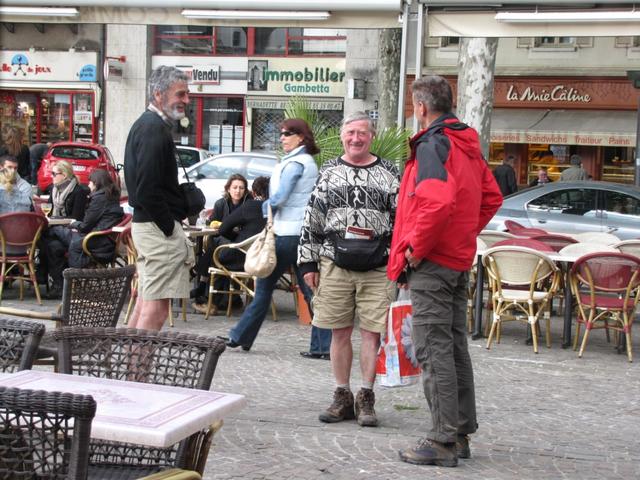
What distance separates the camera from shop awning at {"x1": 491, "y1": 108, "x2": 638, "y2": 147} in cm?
2881

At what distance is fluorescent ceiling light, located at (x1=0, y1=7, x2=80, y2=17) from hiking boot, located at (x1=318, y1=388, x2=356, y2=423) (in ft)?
19.7

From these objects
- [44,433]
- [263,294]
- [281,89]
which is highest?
[281,89]

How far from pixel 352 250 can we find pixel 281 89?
2888cm

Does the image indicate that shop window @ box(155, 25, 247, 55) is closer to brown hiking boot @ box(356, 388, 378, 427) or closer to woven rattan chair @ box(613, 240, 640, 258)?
woven rattan chair @ box(613, 240, 640, 258)

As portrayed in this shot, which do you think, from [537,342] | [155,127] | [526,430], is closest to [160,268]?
[155,127]

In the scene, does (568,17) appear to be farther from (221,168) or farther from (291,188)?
(221,168)

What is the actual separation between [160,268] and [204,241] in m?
5.05

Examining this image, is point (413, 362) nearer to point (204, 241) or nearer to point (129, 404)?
point (129, 404)

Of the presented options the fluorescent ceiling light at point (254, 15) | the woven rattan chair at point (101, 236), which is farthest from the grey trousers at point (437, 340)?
the woven rattan chair at point (101, 236)

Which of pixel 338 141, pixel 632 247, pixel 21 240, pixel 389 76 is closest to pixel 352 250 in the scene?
pixel 338 141

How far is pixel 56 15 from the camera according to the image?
36.3 ft

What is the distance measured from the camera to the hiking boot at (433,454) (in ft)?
18.4

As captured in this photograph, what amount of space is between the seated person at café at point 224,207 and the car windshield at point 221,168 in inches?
385

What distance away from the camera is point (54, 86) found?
121ft
